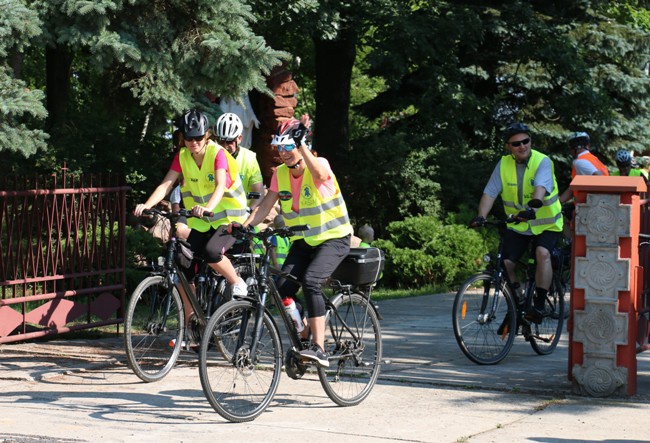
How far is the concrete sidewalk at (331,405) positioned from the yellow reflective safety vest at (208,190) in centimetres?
111

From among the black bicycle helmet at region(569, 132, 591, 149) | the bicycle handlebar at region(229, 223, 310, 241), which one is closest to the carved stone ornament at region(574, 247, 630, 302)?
the bicycle handlebar at region(229, 223, 310, 241)

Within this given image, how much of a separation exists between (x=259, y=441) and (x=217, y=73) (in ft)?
16.7

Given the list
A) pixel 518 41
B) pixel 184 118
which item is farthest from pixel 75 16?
pixel 518 41

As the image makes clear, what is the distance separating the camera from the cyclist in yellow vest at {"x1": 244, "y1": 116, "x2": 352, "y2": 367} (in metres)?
7.14

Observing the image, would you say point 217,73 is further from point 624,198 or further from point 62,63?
point 62,63

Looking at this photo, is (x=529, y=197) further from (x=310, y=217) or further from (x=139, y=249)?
(x=139, y=249)

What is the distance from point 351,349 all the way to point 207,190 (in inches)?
71.7

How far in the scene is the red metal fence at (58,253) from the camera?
9594 millimetres

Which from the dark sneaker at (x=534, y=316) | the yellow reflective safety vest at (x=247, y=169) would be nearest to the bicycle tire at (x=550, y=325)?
the dark sneaker at (x=534, y=316)

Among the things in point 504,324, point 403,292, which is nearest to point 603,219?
point 504,324

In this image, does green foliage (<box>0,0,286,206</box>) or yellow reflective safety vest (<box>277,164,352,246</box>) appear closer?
yellow reflective safety vest (<box>277,164,352,246</box>)

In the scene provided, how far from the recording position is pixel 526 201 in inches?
372

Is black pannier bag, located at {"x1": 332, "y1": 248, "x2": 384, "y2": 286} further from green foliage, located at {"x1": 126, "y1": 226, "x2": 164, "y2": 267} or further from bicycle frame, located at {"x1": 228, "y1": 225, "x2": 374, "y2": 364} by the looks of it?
green foliage, located at {"x1": 126, "y1": 226, "x2": 164, "y2": 267}

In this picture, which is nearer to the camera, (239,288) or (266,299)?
(266,299)
